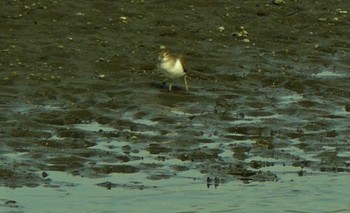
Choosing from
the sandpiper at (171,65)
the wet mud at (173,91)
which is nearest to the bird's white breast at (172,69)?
the sandpiper at (171,65)

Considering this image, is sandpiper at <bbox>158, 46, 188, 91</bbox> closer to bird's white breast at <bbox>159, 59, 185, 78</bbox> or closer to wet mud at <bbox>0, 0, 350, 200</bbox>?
bird's white breast at <bbox>159, 59, 185, 78</bbox>

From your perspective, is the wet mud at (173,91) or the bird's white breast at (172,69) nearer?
the wet mud at (173,91)

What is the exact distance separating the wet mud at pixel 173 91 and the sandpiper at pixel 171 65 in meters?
0.23

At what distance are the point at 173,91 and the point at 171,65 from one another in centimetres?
38

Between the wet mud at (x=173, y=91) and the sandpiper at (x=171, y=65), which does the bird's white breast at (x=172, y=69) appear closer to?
the sandpiper at (x=171, y=65)

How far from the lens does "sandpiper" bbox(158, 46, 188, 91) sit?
58.9 feet

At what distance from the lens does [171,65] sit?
58.7ft

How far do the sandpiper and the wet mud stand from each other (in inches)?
9.2

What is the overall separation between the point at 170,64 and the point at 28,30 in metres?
3.36

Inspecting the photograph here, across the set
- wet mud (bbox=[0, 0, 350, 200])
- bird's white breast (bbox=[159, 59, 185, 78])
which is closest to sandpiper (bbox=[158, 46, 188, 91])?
bird's white breast (bbox=[159, 59, 185, 78])

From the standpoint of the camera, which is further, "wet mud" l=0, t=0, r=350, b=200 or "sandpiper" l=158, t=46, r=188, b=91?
"sandpiper" l=158, t=46, r=188, b=91

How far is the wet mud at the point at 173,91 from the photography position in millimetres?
14320

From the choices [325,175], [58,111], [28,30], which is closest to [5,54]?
[28,30]

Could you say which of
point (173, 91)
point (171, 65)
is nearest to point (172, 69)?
point (171, 65)
